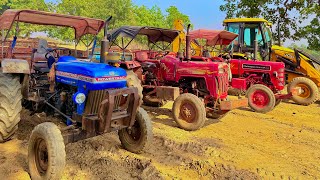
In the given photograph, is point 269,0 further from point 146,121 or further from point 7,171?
point 7,171

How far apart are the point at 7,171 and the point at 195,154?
2.59 m

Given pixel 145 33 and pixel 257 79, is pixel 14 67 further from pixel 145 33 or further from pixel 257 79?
pixel 257 79

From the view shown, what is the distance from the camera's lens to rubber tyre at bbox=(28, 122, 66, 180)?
3375 millimetres

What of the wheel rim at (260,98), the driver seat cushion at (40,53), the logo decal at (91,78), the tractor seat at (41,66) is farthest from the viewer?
the wheel rim at (260,98)

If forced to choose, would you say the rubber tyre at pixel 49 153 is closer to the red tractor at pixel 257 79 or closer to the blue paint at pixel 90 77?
the blue paint at pixel 90 77

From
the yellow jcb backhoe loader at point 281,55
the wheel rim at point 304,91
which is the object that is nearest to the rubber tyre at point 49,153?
the yellow jcb backhoe loader at point 281,55

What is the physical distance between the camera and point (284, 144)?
17.5 feet

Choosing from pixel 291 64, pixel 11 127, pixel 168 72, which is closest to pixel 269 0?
pixel 291 64

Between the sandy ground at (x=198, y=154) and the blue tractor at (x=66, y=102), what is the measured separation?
13.2 inches

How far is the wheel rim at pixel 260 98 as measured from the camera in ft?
25.7

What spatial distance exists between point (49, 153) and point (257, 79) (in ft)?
22.1

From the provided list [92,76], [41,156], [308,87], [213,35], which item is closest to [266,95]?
[308,87]

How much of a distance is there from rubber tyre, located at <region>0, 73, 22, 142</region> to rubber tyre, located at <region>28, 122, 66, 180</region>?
3.55 ft

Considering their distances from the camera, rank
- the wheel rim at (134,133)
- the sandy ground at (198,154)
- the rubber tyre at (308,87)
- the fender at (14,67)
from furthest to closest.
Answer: the rubber tyre at (308,87) → the fender at (14,67) → the wheel rim at (134,133) → the sandy ground at (198,154)
